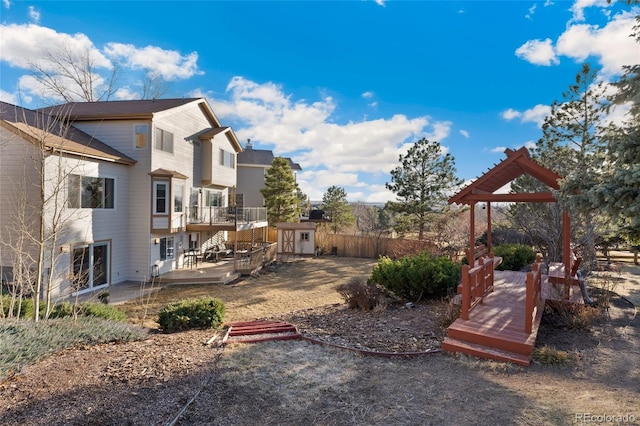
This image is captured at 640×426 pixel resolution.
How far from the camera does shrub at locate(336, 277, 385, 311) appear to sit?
9492 millimetres

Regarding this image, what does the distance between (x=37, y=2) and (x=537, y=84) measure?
21906 mm

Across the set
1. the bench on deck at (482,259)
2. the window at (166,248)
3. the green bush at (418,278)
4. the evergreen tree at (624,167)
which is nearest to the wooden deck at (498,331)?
the bench on deck at (482,259)

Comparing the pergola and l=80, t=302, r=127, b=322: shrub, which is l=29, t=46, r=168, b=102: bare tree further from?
the pergola

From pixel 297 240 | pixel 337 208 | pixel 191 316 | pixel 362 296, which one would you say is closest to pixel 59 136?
pixel 191 316

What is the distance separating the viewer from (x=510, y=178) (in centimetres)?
904

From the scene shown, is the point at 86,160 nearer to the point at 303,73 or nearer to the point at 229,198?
the point at 229,198

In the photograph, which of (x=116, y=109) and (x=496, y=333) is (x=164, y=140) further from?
(x=496, y=333)

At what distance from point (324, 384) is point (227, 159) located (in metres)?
19.3

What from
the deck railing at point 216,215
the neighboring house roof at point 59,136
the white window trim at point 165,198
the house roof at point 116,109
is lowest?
the deck railing at point 216,215

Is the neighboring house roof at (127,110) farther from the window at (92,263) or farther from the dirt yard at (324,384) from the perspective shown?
the dirt yard at (324,384)

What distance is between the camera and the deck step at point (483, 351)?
5324 mm

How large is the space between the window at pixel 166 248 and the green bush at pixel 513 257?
15.6m

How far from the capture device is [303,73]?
66.8 feet

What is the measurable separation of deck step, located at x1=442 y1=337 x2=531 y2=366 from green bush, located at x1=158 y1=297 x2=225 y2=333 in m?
5.18
